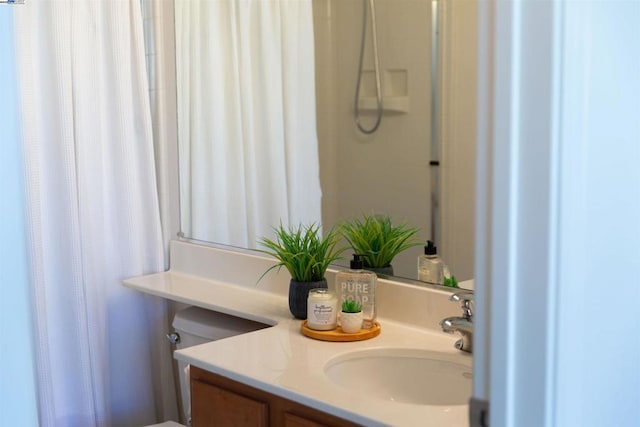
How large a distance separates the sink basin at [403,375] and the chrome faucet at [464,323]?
39 millimetres

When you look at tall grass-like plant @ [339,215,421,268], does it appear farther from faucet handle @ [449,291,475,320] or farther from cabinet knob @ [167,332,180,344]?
cabinet knob @ [167,332,180,344]

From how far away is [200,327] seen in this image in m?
2.49

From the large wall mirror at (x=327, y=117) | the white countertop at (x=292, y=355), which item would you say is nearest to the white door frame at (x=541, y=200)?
the white countertop at (x=292, y=355)

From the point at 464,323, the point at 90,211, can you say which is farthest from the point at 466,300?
the point at 90,211

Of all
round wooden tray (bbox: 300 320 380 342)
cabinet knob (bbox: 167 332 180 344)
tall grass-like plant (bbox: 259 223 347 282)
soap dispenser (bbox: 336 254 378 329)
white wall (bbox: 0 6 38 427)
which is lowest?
cabinet knob (bbox: 167 332 180 344)

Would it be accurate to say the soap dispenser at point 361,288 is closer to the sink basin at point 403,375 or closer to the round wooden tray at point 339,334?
the round wooden tray at point 339,334

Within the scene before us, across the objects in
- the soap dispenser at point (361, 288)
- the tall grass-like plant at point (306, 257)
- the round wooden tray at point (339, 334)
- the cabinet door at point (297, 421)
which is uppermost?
the tall grass-like plant at point (306, 257)

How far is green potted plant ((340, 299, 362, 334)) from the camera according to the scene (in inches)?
79.4

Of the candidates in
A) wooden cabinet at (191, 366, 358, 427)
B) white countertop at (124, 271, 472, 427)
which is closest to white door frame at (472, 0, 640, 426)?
white countertop at (124, 271, 472, 427)

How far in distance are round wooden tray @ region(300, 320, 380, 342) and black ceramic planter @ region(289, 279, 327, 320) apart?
0.12 metres

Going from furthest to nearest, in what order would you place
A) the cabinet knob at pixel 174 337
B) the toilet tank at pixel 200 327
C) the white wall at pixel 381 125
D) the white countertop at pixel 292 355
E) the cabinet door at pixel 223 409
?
the cabinet knob at pixel 174 337, the toilet tank at pixel 200 327, the white wall at pixel 381 125, the cabinet door at pixel 223 409, the white countertop at pixel 292 355

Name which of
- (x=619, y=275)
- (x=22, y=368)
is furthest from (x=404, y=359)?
(x=22, y=368)

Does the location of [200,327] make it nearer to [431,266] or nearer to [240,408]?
[240,408]

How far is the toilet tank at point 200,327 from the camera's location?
2.43m
